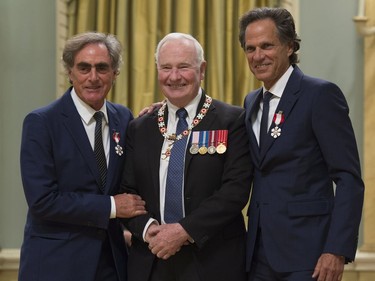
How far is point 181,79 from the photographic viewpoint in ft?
10.2

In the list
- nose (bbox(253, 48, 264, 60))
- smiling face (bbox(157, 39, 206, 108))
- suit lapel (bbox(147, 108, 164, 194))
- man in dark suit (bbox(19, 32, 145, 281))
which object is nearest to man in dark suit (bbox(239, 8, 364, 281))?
nose (bbox(253, 48, 264, 60))

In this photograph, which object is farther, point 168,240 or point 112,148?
point 112,148

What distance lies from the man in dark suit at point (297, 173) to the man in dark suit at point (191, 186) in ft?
0.30

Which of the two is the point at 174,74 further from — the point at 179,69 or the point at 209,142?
the point at 209,142

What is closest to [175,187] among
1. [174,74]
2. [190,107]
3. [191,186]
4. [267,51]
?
[191,186]

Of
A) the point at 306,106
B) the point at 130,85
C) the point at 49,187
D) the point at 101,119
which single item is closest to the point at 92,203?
the point at 49,187

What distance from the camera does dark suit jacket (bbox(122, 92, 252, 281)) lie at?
300 centimetres

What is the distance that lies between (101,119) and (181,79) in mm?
440

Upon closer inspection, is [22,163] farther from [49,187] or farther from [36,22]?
[36,22]

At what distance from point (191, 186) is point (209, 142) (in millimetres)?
202

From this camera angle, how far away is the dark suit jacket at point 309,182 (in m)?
2.83

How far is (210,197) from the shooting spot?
119 inches

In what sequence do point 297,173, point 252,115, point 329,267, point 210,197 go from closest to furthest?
point 329,267 → point 297,173 → point 210,197 → point 252,115

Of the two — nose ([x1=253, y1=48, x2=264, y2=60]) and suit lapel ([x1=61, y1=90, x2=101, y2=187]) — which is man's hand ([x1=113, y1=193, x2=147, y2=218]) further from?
nose ([x1=253, y1=48, x2=264, y2=60])
